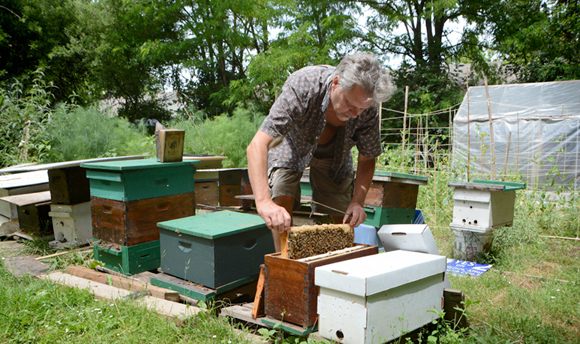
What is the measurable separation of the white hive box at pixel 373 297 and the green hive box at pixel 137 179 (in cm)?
179

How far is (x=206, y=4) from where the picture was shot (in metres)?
15.3

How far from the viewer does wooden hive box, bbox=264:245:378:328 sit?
1.92 metres

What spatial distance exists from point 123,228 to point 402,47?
13.6 metres

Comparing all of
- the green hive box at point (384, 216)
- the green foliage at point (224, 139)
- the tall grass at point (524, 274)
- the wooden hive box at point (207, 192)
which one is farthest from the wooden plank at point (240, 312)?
the green foliage at point (224, 139)

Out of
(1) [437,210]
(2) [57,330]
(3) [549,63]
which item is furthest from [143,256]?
(3) [549,63]

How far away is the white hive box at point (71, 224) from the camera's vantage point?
3859mm

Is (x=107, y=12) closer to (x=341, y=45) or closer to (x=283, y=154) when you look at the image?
(x=341, y=45)

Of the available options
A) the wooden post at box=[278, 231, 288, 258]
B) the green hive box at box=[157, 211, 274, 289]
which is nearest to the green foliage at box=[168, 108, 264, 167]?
the green hive box at box=[157, 211, 274, 289]

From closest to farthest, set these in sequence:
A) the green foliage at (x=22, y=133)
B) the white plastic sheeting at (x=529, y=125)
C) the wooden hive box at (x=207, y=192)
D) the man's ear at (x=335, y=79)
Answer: the man's ear at (x=335, y=79), the wooden hive box at (x=207, y=192), the green foliage at (x=22, y=133), the white plastic sheeting at (x=529, y=125)

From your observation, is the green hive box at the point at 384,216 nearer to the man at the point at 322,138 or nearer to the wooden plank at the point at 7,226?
the man at the point at 322,138

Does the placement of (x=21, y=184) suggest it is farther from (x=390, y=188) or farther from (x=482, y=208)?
(x=482, y=208)

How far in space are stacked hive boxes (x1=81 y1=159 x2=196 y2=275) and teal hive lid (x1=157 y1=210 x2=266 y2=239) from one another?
1.43 ft

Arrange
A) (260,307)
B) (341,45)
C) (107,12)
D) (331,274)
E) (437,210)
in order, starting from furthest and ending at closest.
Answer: (107,12) → (341,45) → (437,210) → (260,307) → (331,274)

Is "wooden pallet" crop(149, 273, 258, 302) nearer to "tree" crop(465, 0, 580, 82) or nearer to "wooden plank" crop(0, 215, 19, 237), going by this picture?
"wooden plank" crop(0, 215, 19, 237)
